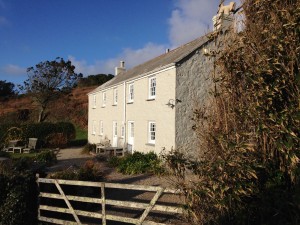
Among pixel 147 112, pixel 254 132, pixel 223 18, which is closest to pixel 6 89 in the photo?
pixel 147 112

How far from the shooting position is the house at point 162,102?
14.5m

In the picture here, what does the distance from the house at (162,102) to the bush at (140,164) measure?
0.63m

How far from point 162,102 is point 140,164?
3522 mm

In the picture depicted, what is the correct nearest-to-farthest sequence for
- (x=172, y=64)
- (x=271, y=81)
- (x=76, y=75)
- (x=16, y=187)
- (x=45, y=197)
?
(x=271, y=81)
(x=16, y=187)
(x=45, y=197)
(x=172, y=64)
(x=76, y=75)

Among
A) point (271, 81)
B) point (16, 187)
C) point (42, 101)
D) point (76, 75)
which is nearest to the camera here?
point (271, 81)

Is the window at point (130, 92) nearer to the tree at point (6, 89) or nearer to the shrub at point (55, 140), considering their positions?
the shrub at point (55, 140)

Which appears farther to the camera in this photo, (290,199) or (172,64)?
(172,64)

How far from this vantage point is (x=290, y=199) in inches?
164

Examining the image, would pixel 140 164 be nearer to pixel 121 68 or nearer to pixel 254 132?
pixel 254 132

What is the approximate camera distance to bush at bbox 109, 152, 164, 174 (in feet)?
47.5

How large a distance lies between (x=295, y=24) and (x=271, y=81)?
0.85 meters

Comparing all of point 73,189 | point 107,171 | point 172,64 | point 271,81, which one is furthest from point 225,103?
point 107,171

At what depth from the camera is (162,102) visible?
51.4ft

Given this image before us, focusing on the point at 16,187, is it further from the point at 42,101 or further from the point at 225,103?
the point at 42,101
